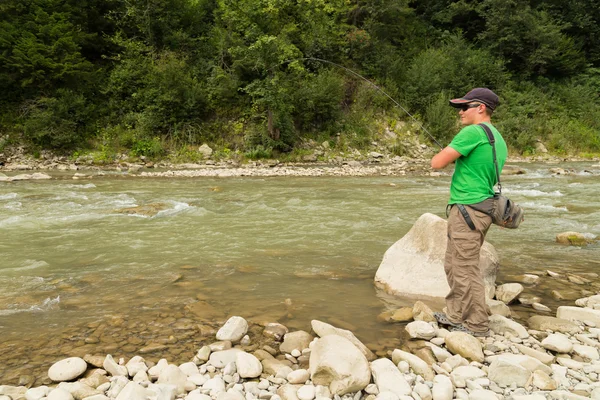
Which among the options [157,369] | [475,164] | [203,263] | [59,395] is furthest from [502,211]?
[203,263]

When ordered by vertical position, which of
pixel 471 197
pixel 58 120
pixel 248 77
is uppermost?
pixel 248 77

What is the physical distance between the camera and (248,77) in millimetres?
20172

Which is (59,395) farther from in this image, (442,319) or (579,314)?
(579,314)

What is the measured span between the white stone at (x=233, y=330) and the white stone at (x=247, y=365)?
37cm

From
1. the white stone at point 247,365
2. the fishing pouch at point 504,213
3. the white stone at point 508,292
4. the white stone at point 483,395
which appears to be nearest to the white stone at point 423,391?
the white stone at point 483,395

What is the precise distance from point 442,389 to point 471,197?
1414 millimetres

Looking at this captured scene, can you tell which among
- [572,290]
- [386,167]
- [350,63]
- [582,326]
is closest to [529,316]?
[582,326]

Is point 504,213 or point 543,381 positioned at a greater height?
point 504,213

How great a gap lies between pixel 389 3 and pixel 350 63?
4316 mm

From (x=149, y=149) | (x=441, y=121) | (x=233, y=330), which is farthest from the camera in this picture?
(x=441, y=121)

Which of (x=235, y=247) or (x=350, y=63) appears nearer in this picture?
(x=235, y=247)

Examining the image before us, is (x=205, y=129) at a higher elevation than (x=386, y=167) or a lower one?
higher

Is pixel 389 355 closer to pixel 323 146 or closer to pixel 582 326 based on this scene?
pixel 582 326

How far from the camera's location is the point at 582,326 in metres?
3.40
